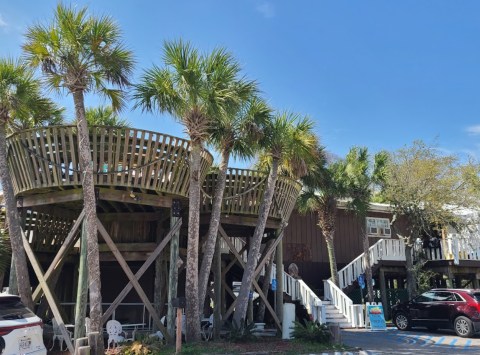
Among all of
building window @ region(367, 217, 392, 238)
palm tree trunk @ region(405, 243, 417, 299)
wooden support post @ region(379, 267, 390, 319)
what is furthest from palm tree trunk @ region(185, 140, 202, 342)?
building window @ region(367, 217, 392, 238)

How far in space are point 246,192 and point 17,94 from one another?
21.6ft

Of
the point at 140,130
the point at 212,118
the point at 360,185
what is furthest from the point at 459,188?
the point at 140,130

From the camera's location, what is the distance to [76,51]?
32.5 feet

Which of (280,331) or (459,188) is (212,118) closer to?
(280,331)

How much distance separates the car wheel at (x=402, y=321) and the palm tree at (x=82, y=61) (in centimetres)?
1206

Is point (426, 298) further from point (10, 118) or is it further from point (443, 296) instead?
point (10, 118)

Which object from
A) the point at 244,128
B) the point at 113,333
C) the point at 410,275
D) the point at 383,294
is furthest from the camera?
the point at 383,294

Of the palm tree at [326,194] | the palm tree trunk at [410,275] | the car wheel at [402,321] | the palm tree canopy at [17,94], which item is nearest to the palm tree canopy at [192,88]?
the palm tree canopy at [17,94]

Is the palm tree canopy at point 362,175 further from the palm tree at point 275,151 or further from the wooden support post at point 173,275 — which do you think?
the wooden support post at point 173,275

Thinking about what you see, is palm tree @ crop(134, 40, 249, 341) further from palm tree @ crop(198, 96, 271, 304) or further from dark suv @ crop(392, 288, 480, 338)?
dark suv @ crop(392, 288, 480, 338)

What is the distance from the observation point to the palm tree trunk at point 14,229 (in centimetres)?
1042

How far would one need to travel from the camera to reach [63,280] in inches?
637

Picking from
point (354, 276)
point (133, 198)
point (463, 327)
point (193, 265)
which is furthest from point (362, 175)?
point (133, 198)

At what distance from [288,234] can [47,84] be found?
1454 cm
